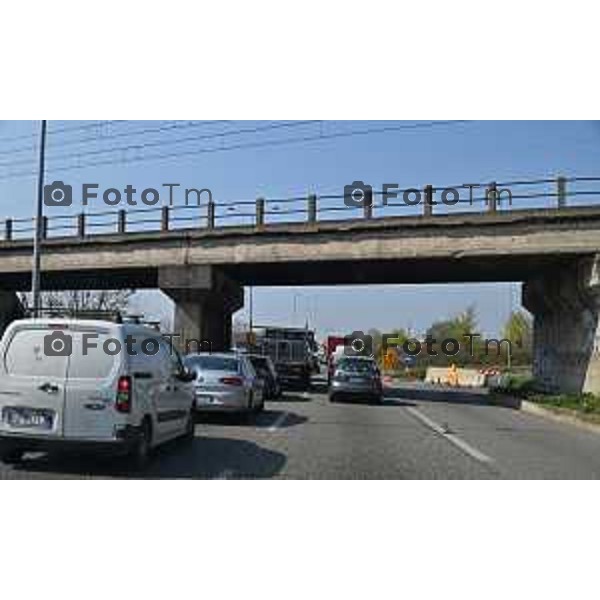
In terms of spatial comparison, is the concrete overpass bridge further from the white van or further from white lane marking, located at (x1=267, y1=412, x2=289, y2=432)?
the white van

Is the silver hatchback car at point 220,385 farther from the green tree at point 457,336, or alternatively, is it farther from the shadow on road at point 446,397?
the green tree at point 457,336

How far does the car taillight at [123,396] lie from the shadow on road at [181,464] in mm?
810

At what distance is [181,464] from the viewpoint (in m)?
11.9

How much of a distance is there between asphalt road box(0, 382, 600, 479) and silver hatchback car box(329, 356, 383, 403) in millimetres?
6516

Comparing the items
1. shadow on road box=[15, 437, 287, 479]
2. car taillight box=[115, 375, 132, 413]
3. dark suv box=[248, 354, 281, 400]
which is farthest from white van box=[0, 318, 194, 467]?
dark suv box=[248, 354, 281, 400]

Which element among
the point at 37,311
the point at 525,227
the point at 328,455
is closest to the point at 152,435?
the point at 328,455

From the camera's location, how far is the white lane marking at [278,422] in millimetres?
17508

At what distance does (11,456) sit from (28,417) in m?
0.81

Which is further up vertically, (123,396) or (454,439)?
(123,396)

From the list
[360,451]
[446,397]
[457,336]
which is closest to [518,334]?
[457,336]

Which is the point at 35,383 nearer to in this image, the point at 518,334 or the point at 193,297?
the point at 193,297

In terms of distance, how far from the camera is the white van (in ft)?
34.3

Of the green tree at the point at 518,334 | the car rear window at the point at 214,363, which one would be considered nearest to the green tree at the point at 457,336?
the green tree at the point at 518,334

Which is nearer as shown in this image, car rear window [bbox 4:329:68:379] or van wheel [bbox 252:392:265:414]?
car rear window [bbox 4:329:68:379]
